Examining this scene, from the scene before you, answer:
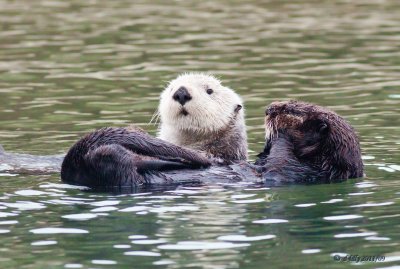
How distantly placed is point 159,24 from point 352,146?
9.13 metres

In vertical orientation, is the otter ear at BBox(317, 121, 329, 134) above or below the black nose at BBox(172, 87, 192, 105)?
below

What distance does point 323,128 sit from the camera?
24.8 ft

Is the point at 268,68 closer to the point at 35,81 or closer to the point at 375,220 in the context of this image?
the point at 35,81

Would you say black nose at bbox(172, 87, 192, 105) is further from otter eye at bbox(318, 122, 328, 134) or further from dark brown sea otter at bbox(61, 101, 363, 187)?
otter eye at bbox(318, 122, 328, 134)

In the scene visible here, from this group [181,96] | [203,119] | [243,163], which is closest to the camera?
[243,163]

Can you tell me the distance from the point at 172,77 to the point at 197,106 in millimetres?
4341

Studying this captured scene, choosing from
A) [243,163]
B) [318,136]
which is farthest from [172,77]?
[318,136]

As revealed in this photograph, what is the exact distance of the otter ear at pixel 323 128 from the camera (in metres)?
7.53

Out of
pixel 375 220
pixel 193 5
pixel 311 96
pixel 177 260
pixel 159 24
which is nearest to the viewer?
pixel 177 260

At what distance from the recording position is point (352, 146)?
7.48m

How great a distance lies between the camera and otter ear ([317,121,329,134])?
7527 millimetres

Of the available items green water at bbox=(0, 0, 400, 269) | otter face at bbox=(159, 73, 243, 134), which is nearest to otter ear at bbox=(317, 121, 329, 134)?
green water at bbox=(0, 0, 400, 269)

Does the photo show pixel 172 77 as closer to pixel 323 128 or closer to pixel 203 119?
pixel 203 119

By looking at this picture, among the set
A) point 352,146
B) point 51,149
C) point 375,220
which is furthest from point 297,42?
point 375,220
